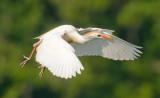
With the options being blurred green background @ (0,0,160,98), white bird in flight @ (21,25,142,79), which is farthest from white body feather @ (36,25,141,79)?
blurred green background @ (0,0,160,98)

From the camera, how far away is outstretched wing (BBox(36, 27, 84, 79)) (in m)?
11.9

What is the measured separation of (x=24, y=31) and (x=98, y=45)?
1659 centimetres

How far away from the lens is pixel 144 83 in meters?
28.2

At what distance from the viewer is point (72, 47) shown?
12336 mm

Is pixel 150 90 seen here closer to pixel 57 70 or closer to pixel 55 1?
pixel 55 1

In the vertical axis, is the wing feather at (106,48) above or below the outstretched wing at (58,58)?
above

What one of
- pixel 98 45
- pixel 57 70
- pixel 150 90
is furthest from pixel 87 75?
pixel 57 70

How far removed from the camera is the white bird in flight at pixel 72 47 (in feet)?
39.4

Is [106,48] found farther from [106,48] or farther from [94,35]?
[94,35]

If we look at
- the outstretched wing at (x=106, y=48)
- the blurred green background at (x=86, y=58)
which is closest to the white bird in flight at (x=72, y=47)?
the outstretched wing at (x=106, y=48)

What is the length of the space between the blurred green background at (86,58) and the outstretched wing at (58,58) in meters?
13.3

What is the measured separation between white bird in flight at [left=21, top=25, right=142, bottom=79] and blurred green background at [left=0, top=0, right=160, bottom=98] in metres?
11.9

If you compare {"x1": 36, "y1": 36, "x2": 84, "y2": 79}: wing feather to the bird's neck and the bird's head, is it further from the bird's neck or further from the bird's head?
the bird's head

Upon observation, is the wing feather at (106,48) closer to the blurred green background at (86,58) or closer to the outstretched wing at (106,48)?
the outstretched wing at (106,48)
